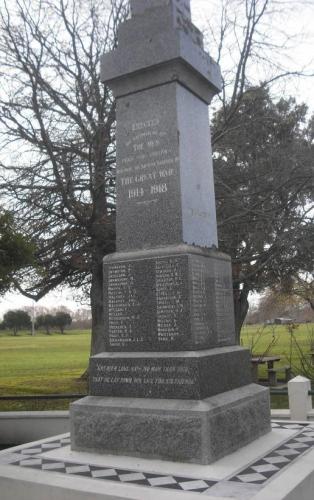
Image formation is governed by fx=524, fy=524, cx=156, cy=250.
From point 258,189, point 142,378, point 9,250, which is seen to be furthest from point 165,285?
point 258,189

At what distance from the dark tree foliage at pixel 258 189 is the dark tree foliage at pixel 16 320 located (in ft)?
173

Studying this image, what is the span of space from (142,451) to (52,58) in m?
9.48

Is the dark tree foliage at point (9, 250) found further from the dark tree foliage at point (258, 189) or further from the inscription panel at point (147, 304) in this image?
the dark tree foliage at point (258, 189)

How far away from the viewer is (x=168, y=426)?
5.30 metres

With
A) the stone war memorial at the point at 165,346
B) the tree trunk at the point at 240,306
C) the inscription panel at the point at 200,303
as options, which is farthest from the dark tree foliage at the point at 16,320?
the inscription panel at the point at 200,303

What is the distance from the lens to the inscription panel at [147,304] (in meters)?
5.79

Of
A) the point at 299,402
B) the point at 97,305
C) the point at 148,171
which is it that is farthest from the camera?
the point at 97,305

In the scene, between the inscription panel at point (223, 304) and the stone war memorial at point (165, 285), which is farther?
the inscription panel at point (223, 304)

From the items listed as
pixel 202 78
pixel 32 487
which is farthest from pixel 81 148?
pixel 32 487

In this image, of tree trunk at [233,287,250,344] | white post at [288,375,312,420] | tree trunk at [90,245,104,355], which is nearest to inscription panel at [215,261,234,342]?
white post at [288,375,312,420]

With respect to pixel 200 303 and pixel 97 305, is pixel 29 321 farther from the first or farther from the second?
pixel 200 303

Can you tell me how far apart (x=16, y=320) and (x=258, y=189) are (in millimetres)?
56388

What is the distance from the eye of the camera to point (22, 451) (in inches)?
237

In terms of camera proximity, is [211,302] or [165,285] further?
[211,302]
